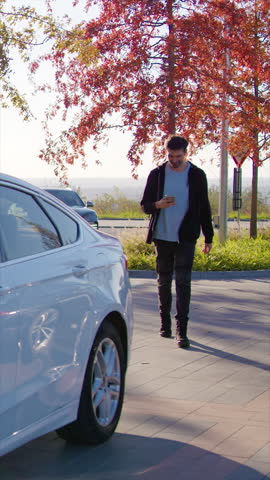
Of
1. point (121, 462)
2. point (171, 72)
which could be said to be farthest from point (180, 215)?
point (171, 72)

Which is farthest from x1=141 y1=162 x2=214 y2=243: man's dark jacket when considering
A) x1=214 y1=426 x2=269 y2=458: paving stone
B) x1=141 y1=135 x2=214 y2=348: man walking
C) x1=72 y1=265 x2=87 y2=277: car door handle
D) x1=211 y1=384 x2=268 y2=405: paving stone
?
x1=72 y1=265 x2=87 y2=277: car door handle

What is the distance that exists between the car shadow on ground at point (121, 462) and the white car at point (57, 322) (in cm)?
12

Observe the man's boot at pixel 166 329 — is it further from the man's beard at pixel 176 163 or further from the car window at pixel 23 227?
the car window at pixel 23 227

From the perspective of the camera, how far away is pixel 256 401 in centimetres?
660

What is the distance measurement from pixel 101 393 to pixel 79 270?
2.43ft

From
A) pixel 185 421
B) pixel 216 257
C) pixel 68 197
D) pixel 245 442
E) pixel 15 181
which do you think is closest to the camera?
pixel 15 181

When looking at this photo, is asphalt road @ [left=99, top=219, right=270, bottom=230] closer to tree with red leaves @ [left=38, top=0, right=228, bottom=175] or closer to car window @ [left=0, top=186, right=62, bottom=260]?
tree with red leaves @ [left=38, top=0, right=228, bottom=175]

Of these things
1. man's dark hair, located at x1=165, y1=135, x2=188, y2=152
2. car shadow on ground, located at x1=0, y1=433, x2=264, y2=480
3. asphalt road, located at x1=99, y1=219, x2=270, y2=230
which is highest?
man's dark hair, located at x1=165, y1=135, x2=188, y2=152

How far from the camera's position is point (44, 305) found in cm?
463

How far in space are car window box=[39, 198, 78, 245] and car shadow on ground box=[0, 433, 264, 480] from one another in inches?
45.7

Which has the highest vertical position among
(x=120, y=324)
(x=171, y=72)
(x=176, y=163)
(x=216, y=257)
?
(x=171, y=72)

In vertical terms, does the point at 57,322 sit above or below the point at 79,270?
below

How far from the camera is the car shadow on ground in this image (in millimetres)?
4887

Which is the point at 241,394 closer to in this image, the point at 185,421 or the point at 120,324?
the point at 185,421
